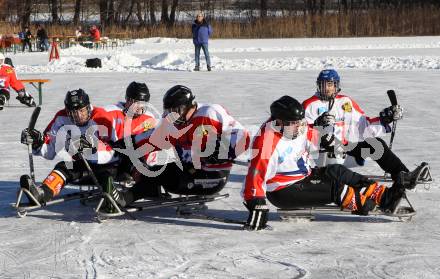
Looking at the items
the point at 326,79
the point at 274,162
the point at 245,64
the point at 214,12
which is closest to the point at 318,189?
the point at 274,162

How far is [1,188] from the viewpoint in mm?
7016

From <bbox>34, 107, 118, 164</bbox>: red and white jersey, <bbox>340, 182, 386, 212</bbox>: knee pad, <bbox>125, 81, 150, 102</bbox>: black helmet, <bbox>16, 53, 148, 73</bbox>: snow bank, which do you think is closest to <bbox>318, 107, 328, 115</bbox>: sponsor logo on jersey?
<bbox>125, 81, 150, 102</bbox>: black helmet

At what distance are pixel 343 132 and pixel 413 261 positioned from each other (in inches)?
102

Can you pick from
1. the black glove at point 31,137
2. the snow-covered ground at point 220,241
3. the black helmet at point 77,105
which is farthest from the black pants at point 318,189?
the black glove at point 31,137

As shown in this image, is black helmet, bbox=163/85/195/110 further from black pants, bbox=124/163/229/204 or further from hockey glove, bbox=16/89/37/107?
hockey glove, bbox=16/89/37/107

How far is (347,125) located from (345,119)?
0.06 m

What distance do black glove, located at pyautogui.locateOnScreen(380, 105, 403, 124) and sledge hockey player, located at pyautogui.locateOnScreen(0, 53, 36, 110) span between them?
8208 millimetres

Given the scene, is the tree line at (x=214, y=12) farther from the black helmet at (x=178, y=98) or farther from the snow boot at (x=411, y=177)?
the black helmet at (x=178, y=98)

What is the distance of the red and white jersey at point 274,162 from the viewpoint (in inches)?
206

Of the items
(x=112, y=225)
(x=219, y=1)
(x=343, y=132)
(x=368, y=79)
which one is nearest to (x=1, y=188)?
(x=112, y=225)

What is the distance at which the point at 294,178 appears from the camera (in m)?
5.43

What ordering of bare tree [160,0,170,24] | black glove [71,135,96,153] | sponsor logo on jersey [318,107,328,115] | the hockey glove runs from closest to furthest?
1. black glove [71,135,96,153]
2. sponsor logo on jersey [318,107,328,115]
3. the hockey glove
4. bare tree [160,0,170,24]

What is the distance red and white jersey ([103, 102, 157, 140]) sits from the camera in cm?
635

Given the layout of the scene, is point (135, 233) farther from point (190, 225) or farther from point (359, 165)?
point (359, 165)
